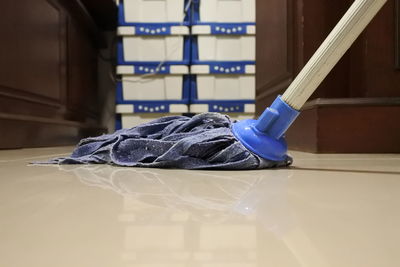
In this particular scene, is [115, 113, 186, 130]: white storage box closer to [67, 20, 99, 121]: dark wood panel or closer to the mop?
[67, 20, 99, 121]: dark wood panel

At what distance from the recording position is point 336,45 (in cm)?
51

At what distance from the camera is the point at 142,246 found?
19cm

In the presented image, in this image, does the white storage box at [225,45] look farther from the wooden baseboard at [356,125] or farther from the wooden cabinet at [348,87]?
the wooden baseboard at [356,125]

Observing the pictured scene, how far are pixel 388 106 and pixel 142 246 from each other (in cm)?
76

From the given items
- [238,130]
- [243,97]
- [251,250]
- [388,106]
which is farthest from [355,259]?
[243,97]

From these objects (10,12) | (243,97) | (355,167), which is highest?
(10,12)

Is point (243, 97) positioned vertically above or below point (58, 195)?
above

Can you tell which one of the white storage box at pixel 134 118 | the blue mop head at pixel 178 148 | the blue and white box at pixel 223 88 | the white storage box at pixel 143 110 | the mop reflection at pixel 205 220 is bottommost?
the mop reflection at pixel 205 220

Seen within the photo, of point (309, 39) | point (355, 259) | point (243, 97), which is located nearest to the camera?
point (355, 259)

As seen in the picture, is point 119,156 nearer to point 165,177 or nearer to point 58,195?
point 165,177

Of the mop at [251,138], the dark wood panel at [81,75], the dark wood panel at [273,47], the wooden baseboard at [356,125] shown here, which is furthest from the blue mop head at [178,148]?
the dark wood panel at [81,75]

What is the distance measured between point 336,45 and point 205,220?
0.36 meters

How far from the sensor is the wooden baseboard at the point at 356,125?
2.71ft

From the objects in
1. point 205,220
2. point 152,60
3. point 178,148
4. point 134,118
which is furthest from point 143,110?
point 205,220
